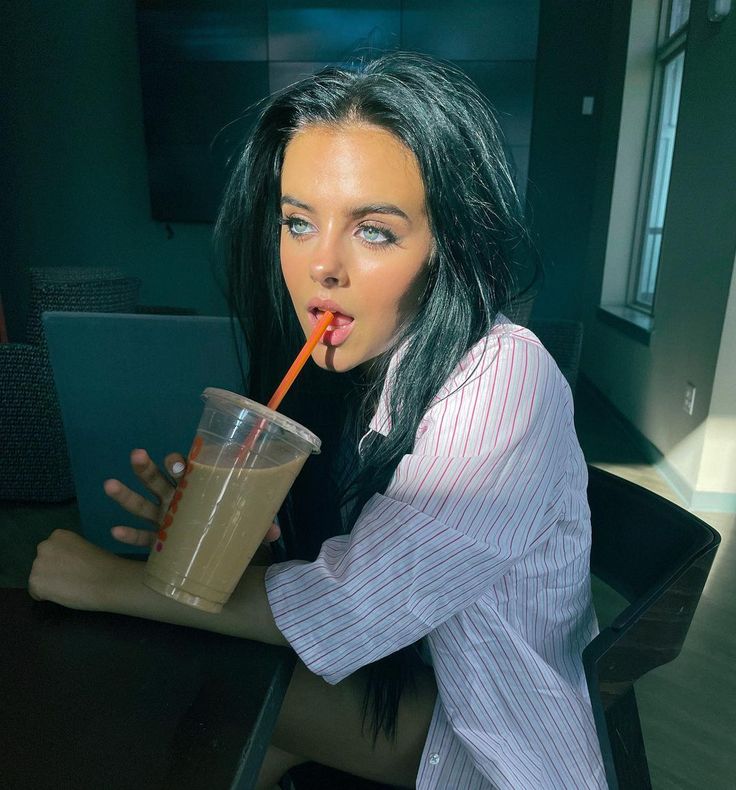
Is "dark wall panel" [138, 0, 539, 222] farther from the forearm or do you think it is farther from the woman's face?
the forearm

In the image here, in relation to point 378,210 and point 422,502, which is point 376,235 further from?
point 422,502

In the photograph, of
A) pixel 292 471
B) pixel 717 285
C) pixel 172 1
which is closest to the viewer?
pixel 292 471

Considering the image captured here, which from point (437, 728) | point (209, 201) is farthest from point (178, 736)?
point (209, 201)

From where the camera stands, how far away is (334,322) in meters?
0.77

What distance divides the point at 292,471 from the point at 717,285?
2.42m

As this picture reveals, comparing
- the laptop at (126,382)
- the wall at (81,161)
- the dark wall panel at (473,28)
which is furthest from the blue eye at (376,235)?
the wall at (81,161)

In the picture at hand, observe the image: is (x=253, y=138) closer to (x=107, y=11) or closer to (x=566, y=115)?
(x=566, y=115)

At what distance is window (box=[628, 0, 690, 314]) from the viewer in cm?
391

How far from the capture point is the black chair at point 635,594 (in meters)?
0.64

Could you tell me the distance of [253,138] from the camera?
2.93 feet

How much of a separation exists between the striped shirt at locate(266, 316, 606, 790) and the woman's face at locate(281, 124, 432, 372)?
0.39 ft

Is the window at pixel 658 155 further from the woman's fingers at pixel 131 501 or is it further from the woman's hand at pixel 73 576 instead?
the woman's hand at pixel 73 576

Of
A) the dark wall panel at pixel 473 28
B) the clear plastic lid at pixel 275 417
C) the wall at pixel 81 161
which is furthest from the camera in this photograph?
the wall at pixel 81 161

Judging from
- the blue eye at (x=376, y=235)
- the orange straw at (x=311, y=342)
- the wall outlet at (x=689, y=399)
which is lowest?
the wall outlet at (x=689, y=399)
